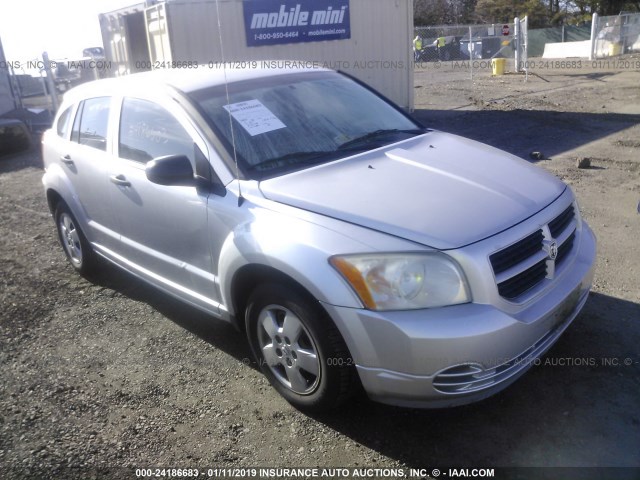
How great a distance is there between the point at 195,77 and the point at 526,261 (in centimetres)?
245

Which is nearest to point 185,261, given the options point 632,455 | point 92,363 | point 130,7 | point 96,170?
point 92,363

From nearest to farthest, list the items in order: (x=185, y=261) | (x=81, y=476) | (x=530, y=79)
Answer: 1. (x=81, y=476)
2. (x=185, y=261)
3. (x=530, y=79)

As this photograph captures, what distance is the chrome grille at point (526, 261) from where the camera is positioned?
2.59m

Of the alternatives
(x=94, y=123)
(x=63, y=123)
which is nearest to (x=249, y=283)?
(x=94, y=123)

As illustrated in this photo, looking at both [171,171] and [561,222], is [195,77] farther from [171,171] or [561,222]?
[561,222]

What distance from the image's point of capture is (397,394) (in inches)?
102

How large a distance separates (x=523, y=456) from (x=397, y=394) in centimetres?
68

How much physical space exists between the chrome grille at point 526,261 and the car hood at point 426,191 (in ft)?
0.36

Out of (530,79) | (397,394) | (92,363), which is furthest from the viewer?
(530,79)

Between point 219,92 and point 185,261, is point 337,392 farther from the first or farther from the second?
point 219,92

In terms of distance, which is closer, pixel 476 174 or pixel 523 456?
pixel 523 456

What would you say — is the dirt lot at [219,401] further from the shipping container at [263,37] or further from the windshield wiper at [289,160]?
the shipping container at [263,37]

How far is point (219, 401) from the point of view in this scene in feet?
10.7

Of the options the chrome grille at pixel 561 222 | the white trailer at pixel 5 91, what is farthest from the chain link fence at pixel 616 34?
the chrome grille at pixel 561 222
